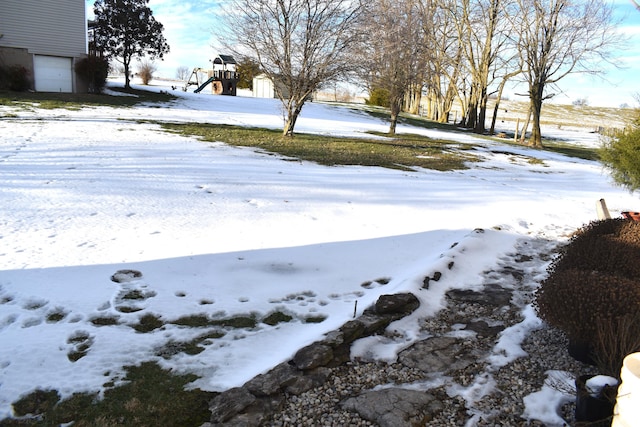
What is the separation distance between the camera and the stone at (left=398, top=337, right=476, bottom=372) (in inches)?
127

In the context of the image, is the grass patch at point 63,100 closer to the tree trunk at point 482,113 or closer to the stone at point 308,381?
the stone at point 308,381

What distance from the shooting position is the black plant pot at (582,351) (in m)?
3.22

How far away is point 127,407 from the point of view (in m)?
2.58

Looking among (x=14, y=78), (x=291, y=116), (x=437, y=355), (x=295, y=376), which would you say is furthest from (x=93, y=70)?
(x=437, y=355)

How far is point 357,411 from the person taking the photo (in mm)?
2648

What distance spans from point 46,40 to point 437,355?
2658 cm

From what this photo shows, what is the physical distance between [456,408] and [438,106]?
129ft

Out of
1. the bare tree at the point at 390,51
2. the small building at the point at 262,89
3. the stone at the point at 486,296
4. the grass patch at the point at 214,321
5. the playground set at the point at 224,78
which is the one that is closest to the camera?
the grass patch at the point at 214,321

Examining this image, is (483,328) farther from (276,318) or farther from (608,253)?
(276,318)

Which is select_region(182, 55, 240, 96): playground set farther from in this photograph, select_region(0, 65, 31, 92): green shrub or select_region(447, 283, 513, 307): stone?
select_region(447, 283, 513, 307): stone

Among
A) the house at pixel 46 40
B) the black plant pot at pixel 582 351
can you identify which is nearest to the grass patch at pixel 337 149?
the black plant pot at pixel 582 351

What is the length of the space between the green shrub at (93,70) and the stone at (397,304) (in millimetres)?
24874

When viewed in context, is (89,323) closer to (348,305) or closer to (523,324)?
(348,305)

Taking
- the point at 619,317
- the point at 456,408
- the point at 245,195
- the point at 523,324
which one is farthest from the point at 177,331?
the point at 245,195
